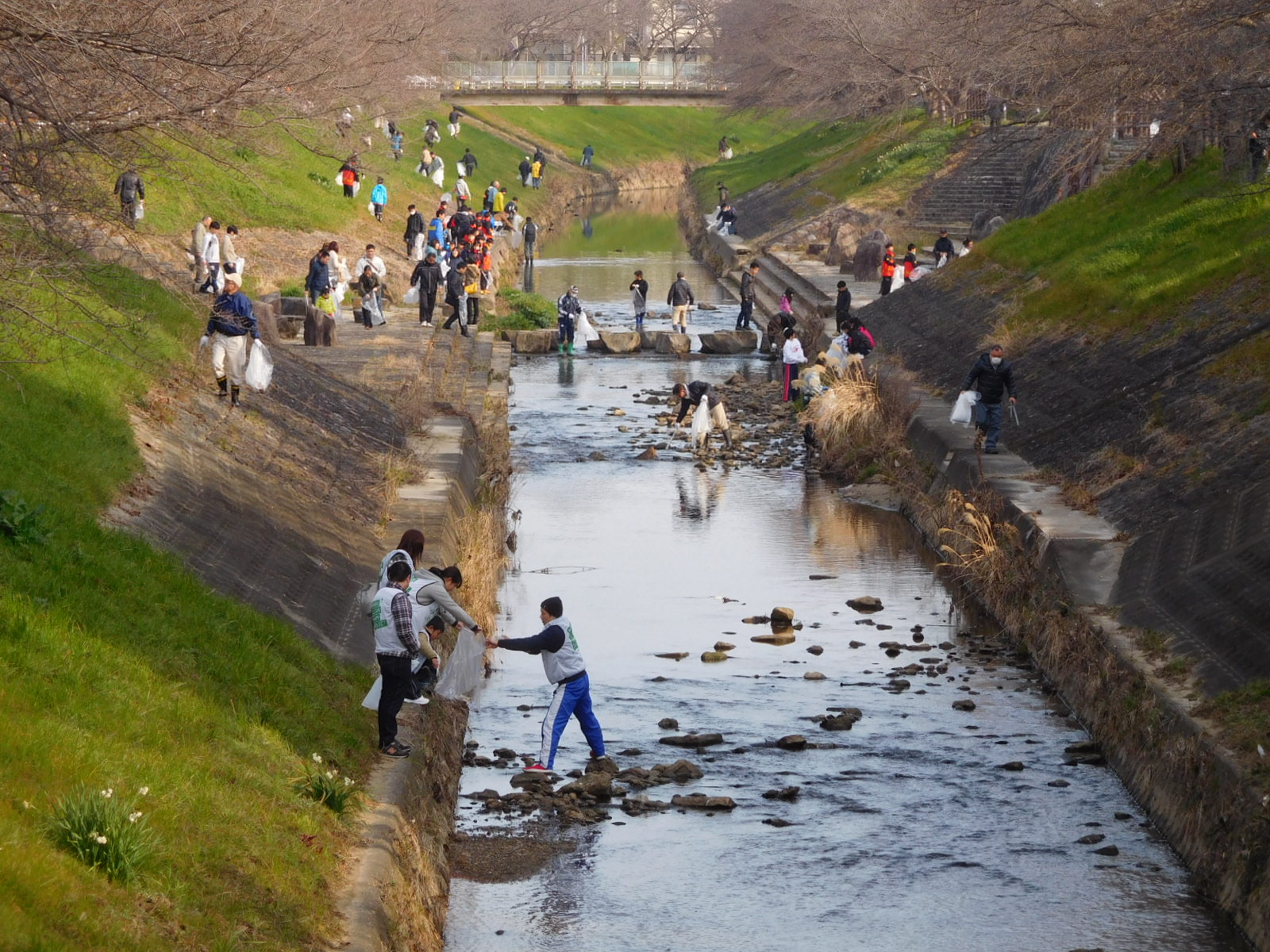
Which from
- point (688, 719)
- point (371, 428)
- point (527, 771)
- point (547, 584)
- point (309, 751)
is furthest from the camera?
point (371, 428)

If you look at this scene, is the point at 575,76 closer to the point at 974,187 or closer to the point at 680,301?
the point at 974,187

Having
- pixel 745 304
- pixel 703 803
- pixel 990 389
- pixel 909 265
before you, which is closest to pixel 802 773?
pixel 703 803

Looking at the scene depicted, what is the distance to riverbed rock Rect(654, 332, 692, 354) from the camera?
4281cm

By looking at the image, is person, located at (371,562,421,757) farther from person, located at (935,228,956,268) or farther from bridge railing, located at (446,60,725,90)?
bridge railing, located at (446,60,725,90)

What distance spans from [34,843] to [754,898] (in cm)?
606

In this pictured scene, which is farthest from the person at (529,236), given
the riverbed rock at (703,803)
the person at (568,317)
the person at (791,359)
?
the riverbed rock at (703,803)

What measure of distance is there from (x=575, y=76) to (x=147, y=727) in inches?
3578

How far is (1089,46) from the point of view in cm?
2569

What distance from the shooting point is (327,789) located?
11.1 metres

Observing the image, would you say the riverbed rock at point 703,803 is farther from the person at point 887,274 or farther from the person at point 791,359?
the person at point 887,274

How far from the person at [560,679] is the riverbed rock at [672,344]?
28.4 metres

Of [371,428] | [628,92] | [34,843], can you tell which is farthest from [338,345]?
[628,92]

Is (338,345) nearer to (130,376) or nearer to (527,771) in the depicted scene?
(130,376)

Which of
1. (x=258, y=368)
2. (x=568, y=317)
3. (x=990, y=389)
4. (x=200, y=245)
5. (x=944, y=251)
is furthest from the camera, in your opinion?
(x=944, y=251)
